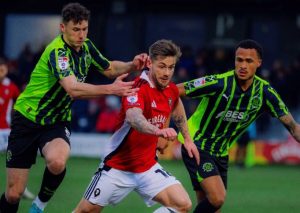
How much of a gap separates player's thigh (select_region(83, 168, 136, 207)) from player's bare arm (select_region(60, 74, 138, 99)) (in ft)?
2.35

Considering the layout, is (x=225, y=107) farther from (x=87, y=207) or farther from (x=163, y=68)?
(x=87, y=207)

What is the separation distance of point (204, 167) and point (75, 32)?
182 centimetres

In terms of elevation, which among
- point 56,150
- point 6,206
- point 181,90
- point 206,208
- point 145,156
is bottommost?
point 6,206

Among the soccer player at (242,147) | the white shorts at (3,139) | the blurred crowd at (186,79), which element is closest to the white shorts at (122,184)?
the white shorts at (3,139)

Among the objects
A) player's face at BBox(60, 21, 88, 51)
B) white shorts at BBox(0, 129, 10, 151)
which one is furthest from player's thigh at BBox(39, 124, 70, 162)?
white shorts at BBox(0, 129, 10, 151)

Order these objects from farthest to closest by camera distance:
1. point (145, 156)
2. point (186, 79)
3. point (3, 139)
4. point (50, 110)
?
point (186, 79), point (3, 139), point (50, 110), point (145, 156)

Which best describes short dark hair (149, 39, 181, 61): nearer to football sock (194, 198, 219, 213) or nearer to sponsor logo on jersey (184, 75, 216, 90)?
sponsor logo on jersey (184, 75, 216, 90)

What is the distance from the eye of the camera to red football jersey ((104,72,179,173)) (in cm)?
827

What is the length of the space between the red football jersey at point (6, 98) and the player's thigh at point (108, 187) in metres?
5.60

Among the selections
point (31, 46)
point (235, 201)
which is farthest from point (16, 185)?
point (31, 46)

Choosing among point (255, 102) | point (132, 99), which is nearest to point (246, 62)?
point (255, 102)

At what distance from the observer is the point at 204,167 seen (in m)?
9.19

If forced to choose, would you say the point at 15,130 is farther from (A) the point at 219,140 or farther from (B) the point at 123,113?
(A) the point at 219,140

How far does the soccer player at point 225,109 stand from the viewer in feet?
30.2
